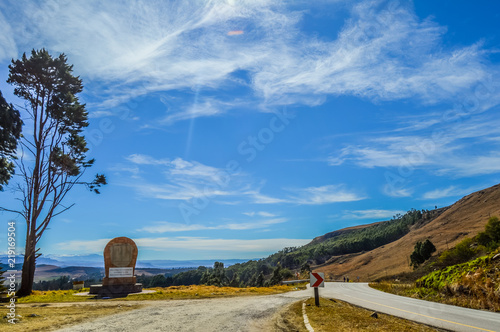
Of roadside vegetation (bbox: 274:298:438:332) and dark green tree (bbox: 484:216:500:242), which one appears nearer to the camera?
roadside vegetation (bbox: 274:298:438:332)

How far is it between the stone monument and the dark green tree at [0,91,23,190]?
33.6 ft

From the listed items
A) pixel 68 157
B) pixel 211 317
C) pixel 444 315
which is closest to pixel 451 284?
pixel 444 315

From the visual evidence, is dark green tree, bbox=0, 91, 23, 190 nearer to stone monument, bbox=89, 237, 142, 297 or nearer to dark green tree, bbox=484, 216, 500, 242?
stone monument, bbox=89, 237, 142, 297

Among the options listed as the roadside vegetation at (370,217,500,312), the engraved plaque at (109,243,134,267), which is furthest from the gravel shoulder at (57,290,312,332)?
the engraved plaque at (109,243,134,267)

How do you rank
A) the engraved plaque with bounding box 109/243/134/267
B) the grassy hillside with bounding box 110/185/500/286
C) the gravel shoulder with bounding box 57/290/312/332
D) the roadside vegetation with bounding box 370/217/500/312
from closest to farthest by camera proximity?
the gravel shoulder with bounding box 57/290/312/332, the roadside vegetation with bounding box 370/217/500/312, the engraved plaque with bounding box 109/243/134/267, the grassy hillside with bounding box 110/185/500/286

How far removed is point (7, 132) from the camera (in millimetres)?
21438

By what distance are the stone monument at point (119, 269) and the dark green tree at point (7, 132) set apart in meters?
10.2

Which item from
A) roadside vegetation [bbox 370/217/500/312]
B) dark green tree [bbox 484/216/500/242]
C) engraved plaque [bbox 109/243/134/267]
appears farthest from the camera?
dark green tree [bbox 484/216/500/242]

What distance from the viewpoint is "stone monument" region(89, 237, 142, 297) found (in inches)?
990

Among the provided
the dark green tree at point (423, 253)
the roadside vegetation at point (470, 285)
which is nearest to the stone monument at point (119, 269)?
the roadside vegetation at point (470, 285)

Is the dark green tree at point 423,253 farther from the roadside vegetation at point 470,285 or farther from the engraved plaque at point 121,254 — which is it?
the engraved plaque at point 121,254

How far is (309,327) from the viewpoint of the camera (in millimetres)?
9742

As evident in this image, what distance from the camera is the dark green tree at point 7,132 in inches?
821

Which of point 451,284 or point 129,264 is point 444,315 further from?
point 129,264
